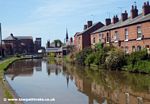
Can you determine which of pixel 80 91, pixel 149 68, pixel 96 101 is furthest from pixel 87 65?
pixel 96 101

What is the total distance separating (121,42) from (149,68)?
16.5 m

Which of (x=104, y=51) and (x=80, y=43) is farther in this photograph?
(x=80, y=43)

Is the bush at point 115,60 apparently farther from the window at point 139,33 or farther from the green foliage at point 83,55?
the green foliage at point 83,55

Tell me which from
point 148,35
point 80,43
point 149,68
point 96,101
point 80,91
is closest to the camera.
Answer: point 96,101

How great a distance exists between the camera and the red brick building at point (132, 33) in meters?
42.2

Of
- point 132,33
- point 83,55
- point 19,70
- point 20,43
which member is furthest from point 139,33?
point 20,43

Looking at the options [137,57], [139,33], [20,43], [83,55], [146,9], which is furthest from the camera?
[20,43]

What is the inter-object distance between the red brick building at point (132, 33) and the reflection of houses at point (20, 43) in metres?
110

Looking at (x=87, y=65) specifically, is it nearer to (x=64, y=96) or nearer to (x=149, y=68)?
(x=149, y=68)

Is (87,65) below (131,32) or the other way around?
below

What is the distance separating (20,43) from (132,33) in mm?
130272

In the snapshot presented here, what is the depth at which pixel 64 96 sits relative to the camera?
21.5m

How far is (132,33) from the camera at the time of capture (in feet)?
151

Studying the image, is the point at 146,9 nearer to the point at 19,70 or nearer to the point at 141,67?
the point at 141,67
